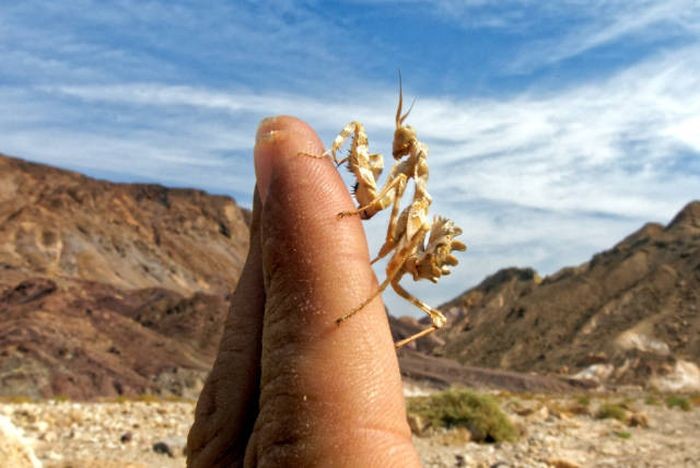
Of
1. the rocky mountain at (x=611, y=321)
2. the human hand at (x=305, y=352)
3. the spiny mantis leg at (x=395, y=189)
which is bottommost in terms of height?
the rocky mountain at (x=611, y=321)

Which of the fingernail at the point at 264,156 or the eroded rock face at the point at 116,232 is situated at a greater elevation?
the fingernail at the point at 264,156

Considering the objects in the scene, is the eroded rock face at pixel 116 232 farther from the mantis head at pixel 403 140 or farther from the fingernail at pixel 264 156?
the fingernail at pixel 264 156

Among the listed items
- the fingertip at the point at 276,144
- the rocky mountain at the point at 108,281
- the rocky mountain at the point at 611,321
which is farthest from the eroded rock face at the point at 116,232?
the fingertip at the point at 276,144

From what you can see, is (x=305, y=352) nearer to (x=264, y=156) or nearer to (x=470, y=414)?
(x=264, y=156)

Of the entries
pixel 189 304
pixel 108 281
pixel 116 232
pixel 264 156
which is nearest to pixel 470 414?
pixel 264 156

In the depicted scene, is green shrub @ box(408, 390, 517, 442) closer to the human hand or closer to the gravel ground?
the gravel ground

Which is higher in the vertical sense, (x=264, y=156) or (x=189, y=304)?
(x=264, y=156)

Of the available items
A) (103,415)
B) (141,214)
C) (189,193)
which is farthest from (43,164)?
(103,415)

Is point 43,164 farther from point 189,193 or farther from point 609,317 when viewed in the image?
point 609,317
